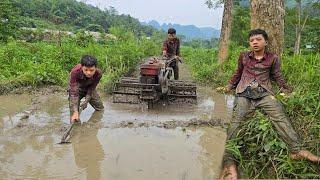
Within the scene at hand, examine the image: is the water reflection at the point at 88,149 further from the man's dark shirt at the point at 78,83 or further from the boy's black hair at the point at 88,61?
the boy's black hair at the point at 88,61

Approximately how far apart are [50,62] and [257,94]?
854 cm

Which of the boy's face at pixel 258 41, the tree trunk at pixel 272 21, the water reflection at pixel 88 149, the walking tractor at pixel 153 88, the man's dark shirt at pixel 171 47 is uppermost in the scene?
the tree trunk at pixel 272 21

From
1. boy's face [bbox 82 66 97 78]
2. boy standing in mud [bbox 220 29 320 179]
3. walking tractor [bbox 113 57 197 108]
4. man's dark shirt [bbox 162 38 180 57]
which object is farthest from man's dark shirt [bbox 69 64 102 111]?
man's dark shirt [bbox 162 38 180 57]

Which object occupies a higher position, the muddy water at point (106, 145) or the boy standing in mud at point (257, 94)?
the boy standing in mud at point (257, 94)

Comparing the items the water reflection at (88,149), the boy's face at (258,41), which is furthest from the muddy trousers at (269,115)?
the water reflection at (88,149)

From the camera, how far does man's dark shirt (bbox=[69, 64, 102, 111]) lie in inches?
267

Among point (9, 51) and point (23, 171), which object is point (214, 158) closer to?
point (23, 171)

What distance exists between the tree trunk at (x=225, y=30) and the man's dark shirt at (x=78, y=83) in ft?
33.5

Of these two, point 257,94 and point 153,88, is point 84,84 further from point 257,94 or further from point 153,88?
point 257,94

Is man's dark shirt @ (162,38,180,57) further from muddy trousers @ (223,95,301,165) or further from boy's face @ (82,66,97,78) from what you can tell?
muddy trousers @ (223,95,301,165)

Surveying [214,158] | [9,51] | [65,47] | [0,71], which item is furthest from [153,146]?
[65,47]

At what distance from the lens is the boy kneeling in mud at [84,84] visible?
256 inches

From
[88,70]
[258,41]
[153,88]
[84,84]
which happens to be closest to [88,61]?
[88,70]

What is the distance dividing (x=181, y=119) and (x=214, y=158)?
2338 mm
